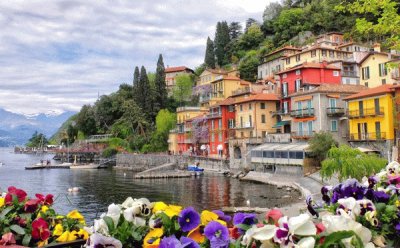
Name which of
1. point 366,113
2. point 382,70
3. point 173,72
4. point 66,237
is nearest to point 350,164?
point 366,113

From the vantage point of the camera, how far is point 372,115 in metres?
40.9

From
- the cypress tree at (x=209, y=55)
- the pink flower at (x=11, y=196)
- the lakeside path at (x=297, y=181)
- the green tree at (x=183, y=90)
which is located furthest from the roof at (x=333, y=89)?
the cypress tree at (x=209, y=55)

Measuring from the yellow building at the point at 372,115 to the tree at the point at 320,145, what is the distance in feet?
10.4

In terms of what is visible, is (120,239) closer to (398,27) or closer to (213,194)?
(398,27)

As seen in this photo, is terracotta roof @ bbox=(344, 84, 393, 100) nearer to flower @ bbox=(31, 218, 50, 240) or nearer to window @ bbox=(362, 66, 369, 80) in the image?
window @ bbox=(362, 66, 369, 80)

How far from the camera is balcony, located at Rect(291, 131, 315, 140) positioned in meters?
47.4

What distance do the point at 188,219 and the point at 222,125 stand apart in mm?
61099

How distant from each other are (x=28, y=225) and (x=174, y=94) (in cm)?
9955

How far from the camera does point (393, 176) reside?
503 cm

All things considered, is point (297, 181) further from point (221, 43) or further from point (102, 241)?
point (221, 43)

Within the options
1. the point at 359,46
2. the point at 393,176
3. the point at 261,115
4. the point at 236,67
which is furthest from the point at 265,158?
the point at 236,67

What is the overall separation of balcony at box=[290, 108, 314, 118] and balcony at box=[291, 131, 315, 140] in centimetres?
207

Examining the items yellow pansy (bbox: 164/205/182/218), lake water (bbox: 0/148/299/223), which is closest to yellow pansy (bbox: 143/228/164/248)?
yellow pansy (bbox: 164/205/182/218)

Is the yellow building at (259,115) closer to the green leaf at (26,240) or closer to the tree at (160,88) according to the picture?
the tree at (160,88)
